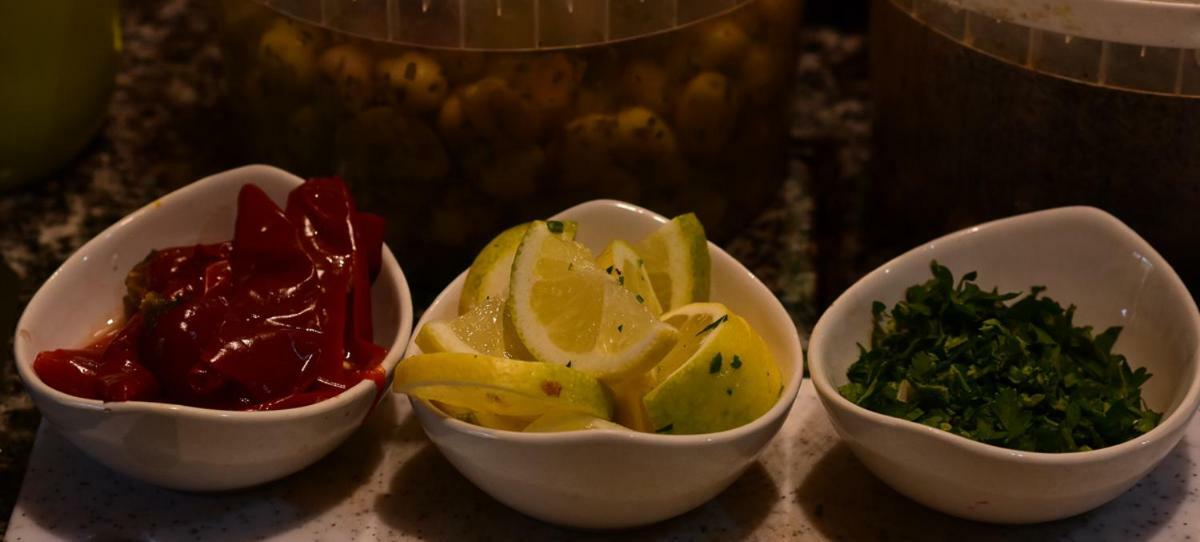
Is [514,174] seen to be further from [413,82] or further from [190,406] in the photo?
[190,406]

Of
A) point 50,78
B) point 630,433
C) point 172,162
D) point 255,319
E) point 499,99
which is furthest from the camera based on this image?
point 172,162

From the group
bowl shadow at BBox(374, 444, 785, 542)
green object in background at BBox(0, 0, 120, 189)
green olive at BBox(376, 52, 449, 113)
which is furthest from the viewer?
green object in background at BBox(0, 0, 120, 189)

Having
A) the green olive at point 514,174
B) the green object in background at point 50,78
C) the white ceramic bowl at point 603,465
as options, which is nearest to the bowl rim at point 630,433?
the white ceramic bowl at point 603,465

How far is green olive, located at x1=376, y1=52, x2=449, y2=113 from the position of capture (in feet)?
3.04

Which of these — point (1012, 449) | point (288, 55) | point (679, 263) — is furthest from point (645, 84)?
point (1012, 449)

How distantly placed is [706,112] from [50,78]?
535 mm

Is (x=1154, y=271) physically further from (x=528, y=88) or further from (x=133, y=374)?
(x=133, y=374)

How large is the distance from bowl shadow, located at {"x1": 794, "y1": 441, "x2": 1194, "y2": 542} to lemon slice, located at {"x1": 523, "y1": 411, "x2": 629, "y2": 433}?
6.5 inches

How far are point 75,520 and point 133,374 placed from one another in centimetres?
11

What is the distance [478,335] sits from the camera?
82cm

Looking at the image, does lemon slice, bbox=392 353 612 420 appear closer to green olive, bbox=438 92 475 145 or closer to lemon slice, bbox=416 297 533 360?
lemon slice, bbox=416 297 533 360

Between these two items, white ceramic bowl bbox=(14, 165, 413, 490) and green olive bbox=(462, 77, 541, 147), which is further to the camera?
green olive bbox=(462, 77, 541, 147)

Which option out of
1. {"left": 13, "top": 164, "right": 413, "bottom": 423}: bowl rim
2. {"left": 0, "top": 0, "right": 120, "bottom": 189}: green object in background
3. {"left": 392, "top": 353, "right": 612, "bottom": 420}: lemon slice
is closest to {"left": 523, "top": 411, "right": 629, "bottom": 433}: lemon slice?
{"left": 392, "top": 353, "right": 612, "bottom": 420}: lemon slice

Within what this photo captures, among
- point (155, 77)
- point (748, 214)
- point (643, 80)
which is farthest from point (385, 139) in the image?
point (155, 77)
